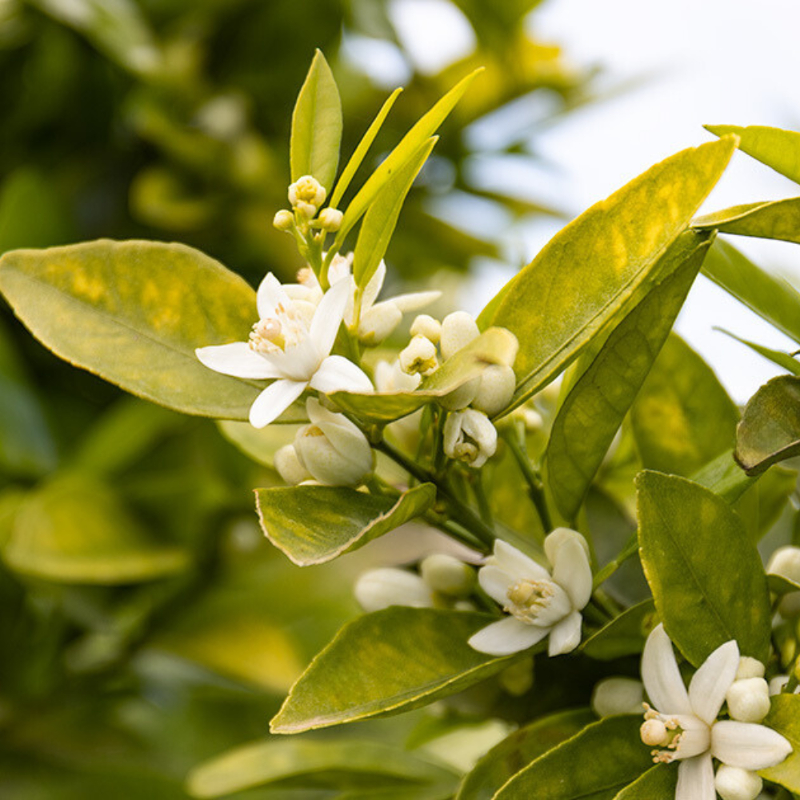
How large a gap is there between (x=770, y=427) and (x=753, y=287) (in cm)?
9

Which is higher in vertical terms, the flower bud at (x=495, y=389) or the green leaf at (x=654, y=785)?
the flower bud at (x=495, y=389)

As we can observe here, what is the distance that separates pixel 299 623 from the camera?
1.12 meters

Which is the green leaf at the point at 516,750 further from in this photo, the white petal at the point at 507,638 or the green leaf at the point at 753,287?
the green leaf at the point at 753,287

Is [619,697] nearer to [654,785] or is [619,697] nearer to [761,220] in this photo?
[654,785]

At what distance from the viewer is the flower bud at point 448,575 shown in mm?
456

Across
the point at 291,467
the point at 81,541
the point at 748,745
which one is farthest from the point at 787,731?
the point at 81,541

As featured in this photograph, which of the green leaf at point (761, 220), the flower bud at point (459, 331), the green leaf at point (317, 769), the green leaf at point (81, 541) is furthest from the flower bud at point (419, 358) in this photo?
the green leaf at point (81, 541)

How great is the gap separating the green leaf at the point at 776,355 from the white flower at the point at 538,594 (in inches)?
4.2

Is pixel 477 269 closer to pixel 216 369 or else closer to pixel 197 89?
pixel 197 89

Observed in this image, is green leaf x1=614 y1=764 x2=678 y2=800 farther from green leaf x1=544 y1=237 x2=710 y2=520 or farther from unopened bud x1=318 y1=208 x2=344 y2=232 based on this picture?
unopened bud x1=318 y1=208 x2=344 y2=232

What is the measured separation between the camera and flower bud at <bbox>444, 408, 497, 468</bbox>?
0.37 m

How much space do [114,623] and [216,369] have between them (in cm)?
63

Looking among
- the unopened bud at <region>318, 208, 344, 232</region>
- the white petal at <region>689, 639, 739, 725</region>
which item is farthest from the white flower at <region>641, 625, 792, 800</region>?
the unopened bud at <region>318, 208, 344, 232</region>

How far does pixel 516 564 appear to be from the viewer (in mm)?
405
